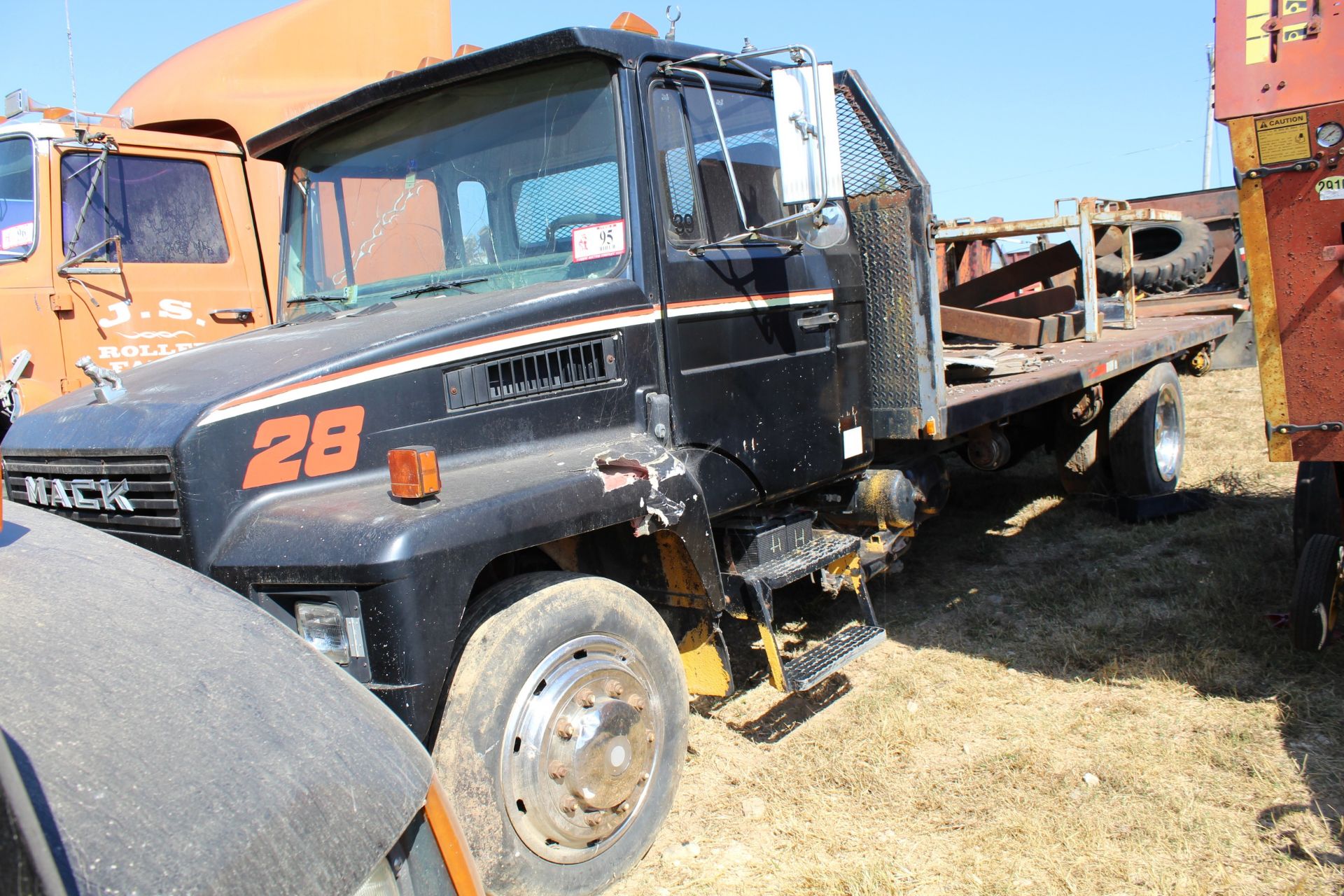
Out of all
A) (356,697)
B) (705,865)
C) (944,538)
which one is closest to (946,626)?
(944,538)

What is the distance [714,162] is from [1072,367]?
267cm

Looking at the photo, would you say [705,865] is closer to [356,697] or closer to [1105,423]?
[356,697]

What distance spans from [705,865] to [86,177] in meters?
5.10

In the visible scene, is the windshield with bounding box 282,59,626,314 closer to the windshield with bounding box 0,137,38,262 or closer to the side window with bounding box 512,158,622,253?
the side window with bounding box 512,158,622,253

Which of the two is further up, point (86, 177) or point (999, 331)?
point (86, 177)

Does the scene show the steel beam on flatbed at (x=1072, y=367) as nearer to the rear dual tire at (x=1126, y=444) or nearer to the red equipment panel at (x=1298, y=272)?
the rear dual tire at (x=1126, y=444)

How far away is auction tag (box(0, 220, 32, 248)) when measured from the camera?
18.1ft

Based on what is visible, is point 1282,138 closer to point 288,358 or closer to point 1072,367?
point 1072,367

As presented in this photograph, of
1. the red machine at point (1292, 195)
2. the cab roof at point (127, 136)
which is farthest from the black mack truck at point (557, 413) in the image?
the cab roof at point (127, 136)

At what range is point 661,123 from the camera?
3.40m

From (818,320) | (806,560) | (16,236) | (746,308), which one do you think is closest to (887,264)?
(818,320)

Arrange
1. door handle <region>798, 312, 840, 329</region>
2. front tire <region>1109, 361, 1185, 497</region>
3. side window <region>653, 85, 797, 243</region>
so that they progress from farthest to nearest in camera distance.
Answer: front tire <region>1109, 361, 1185, 497</region>
door handle <region>798, 312, 840, 329</region>
side window <region>653, 85, 797, 243</region>

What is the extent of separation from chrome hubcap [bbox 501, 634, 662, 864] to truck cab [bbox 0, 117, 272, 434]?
3.95 meters

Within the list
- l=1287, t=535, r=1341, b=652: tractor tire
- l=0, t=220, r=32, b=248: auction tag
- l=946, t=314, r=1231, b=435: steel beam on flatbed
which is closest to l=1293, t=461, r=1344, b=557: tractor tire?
l=1287, t=535, r=1341, b=652: tractor tire
